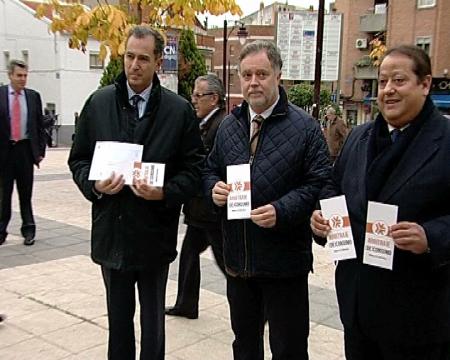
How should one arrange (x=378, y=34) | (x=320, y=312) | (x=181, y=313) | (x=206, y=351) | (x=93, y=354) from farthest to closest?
(x=378, y=34) < (x=320, y=312) < (x=181, y=313) < (x=206, y=351) < (x=93, y=354)

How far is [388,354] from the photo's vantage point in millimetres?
2334

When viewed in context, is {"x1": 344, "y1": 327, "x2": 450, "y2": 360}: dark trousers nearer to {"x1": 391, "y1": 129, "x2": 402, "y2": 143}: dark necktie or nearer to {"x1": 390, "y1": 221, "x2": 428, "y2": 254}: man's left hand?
{"x1": 390, "y1": 221, "x2": 428, "y2": 254}: man's left hand

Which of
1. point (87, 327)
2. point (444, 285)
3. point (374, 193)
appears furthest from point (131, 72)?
point (87, 327)

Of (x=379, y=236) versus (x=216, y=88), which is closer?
(x=379, y=236)

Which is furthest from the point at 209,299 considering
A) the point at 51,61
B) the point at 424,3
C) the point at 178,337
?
the point at 424,3

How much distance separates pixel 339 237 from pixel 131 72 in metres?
1.34

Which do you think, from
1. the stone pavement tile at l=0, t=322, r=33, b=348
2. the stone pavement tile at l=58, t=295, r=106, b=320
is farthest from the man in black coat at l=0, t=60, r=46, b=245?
the stone pavement tile at l=0, t=322, r=33, b=348

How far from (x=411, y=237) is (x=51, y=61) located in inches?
1274

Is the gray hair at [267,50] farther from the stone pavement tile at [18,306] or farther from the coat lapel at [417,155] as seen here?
the stone pavement tile at [18,306]

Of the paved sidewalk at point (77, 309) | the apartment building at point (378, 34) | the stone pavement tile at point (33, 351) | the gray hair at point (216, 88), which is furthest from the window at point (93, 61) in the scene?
the stone pavement tile at point (33, 351)

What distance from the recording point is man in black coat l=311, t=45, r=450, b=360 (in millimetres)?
2176

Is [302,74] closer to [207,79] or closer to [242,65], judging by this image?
[207,79]

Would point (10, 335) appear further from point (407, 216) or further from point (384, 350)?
point (407, 216)

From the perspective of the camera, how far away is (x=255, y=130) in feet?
9.50
